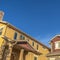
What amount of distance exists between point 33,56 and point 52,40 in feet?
29.3

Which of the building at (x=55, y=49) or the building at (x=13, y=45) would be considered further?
the building at (x=55, y=49)

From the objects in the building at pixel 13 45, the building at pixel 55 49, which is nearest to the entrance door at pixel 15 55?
the building at pixel 13 45

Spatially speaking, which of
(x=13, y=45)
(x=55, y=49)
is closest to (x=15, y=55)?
(x=13, y=45)

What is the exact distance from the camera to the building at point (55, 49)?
29.7 meters

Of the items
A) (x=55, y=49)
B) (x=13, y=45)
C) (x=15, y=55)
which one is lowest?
(x=15, y=55)

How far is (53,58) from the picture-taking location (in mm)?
30062

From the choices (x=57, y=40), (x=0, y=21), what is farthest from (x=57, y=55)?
(x=0, y=21)

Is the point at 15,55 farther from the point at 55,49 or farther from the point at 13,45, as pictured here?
the point at 55,49

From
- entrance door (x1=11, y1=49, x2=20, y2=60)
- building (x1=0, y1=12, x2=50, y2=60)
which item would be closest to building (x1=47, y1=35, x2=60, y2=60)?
building (x1=0, y1=12, x2=50, y2=60)

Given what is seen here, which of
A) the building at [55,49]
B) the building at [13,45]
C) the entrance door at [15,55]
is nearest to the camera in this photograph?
the building at [13,45]

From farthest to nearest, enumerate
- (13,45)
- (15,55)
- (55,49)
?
(55,49) < (15,55) < (13,45)

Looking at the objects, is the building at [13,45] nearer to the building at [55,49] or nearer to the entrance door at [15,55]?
the entrance door at [15,55]

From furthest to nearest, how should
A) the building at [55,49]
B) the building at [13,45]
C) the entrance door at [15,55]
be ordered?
the building at [55,49], the entrance door at [15,55], the building at [13,45]

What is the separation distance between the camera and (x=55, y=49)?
1276 inches
